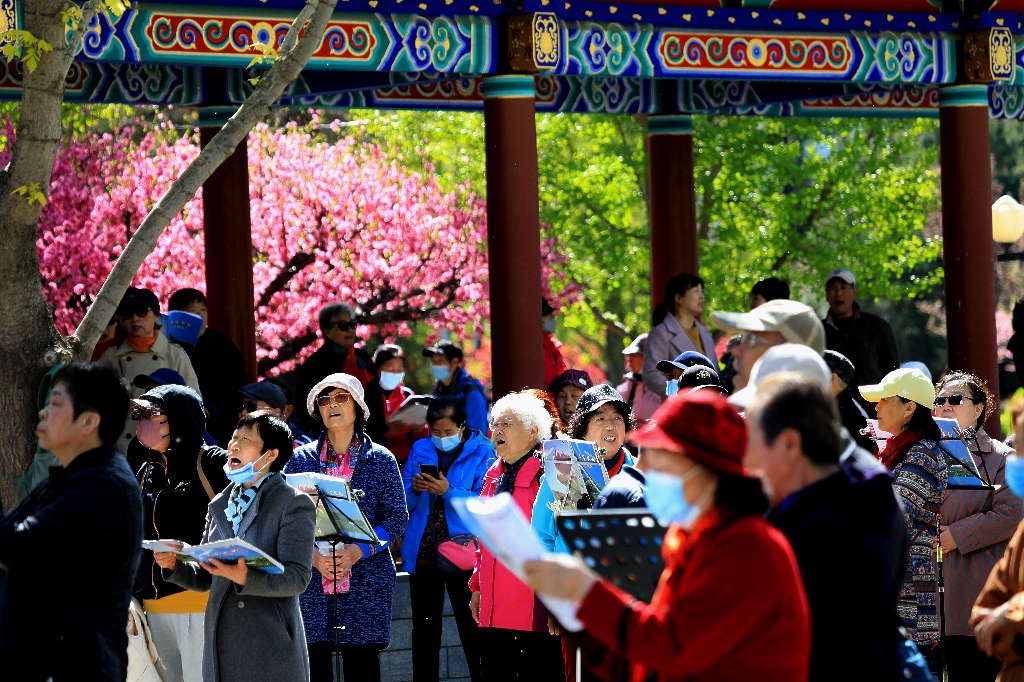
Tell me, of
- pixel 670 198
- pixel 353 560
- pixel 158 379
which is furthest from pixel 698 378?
pixel 670 198

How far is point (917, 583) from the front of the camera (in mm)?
8109

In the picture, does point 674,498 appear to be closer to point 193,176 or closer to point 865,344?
point 193,176

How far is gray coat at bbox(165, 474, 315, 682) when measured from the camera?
24.4 ft

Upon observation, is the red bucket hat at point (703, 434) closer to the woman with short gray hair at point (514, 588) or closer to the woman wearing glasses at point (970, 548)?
the woman with short gray hair at point (514, 588)

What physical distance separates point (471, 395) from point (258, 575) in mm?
5634

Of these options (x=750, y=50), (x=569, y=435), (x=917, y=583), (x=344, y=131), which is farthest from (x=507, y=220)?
(x=344, y=131)

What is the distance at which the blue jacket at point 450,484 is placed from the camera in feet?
32.7

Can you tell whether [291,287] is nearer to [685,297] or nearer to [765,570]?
[685,297]

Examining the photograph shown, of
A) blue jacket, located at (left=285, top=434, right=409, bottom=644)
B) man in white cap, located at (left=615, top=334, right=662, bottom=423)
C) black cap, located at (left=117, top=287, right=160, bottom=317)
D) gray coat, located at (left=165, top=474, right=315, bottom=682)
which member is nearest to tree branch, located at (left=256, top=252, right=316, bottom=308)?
man in white cap, located at (left=615, top=334, right=662, bottom=423)

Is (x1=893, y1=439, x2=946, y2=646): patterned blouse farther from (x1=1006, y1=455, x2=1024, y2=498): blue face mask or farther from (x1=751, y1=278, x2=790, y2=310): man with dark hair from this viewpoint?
(x1=751, y1=278, x2=790, y2=310): man with dark hair

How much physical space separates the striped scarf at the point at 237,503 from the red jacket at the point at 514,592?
1453mm

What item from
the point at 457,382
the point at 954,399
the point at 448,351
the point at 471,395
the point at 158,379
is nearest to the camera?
the point at 954,399

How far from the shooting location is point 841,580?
15.5ft

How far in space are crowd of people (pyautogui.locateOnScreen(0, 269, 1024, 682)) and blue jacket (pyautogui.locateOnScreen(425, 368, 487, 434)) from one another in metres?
0.02
